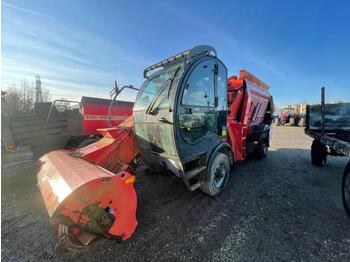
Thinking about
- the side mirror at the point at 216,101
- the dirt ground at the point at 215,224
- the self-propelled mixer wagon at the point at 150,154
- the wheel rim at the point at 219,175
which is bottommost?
the dirt ground at the point at 215,224

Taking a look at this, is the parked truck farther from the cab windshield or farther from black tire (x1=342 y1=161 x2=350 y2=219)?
the cab windshield

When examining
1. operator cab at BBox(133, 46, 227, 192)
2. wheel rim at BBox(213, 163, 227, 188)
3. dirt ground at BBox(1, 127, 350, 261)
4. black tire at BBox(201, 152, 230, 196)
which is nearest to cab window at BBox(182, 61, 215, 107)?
operator cab at BBox(133, 46, 227, 192)

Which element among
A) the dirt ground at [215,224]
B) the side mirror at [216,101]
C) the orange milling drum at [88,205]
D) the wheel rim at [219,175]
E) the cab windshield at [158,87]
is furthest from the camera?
the wheel rim at [219,175]

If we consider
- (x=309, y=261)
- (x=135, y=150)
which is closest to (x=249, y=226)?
(x=309, y=261)

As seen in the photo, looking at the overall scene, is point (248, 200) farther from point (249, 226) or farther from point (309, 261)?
point (309, 261)

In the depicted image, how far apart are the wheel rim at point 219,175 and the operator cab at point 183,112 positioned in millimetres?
454

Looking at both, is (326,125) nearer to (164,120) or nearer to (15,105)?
(164,120)

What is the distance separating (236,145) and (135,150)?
7.69 feet

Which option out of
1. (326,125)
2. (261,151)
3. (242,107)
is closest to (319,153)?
(326,125)

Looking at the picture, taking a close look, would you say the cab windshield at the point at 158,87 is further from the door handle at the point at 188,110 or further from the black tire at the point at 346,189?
the black tire at the point at 346,189

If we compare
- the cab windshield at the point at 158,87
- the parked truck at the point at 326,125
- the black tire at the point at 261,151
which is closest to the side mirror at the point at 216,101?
the cab windshield at the point at 158,87

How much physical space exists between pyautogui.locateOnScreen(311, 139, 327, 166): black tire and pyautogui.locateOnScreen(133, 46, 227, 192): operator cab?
A: 12.5ft

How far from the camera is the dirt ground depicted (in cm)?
221

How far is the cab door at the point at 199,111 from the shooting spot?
284 centimetres
